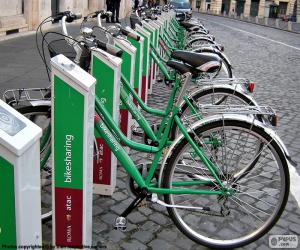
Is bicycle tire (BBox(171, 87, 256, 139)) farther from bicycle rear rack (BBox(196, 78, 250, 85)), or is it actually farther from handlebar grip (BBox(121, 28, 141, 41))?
handlebar grip (BBox(121, 28, 141, 41))

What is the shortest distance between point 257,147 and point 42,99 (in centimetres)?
155

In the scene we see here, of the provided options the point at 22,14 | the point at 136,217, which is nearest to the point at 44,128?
the point at 136,217

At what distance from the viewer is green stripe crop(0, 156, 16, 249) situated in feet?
5.88

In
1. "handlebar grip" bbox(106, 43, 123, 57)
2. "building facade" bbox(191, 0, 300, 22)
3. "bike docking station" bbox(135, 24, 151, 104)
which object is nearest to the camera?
"handlebar grip" bbox(106, 43, 123, 57)

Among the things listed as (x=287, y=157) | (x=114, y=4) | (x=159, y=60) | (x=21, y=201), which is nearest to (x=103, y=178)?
(x=287, y=157)

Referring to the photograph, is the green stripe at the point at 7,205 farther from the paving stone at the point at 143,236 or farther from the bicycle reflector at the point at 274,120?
the bicycle reflector at the point at 274,120

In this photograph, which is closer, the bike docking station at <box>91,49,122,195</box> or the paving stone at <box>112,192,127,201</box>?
the bike docking station at <box>91,49,122,195</box>

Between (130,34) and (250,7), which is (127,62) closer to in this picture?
(130,34)

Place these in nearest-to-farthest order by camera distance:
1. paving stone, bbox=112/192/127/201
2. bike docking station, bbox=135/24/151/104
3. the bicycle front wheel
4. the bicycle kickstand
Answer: the bicycle front wheel, the bicycle kickstand, paving stone, bbox=112/192/127/201, bike docking station, bbox=135/24/151/104

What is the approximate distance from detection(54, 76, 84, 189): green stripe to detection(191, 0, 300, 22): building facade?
6925 cm

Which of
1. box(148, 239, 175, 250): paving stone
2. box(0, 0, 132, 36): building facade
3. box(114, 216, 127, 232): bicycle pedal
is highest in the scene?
box(0, 0, 132, 36): building facade

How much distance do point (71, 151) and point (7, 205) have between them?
0.83 m

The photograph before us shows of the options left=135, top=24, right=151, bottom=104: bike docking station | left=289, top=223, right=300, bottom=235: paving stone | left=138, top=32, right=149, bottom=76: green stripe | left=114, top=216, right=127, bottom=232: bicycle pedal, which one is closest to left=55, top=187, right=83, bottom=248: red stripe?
left=114, top=216, right=127, bottom=232: bicycle pedal

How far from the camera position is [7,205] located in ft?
6.07
